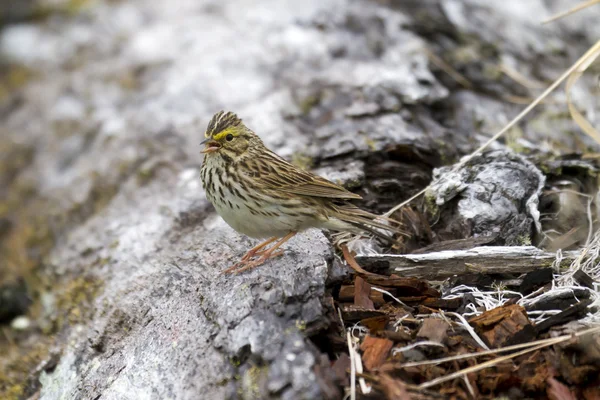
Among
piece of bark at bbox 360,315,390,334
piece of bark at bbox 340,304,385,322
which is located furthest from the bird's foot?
piece of bark at bbox 360,315,390,334

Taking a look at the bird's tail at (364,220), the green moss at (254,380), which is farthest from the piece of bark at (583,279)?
the green moss at (254,380)

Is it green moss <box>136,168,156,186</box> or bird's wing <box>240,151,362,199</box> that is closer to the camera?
bird's wing <box>240,151,362,199</box>

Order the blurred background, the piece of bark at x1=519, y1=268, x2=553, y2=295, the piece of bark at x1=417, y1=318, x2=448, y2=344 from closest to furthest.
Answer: the piece of bark at x1=417, y1=318, x2=448, y2=344
the piece of bark at x1=519, y1=268, x2=553, y2=295
the blurred background

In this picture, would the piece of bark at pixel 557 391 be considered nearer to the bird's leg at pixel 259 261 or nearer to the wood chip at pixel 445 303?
the wood chip at pixel 445 303

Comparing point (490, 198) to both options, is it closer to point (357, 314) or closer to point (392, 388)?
point (357, 314)

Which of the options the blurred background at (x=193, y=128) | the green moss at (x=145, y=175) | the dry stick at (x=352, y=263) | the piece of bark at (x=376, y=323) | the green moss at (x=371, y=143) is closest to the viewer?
the piece of bark at (x=376, y=323)

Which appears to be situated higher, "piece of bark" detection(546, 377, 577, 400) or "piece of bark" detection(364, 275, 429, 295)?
"piece of bark" detection(364, 275, 429, 295)

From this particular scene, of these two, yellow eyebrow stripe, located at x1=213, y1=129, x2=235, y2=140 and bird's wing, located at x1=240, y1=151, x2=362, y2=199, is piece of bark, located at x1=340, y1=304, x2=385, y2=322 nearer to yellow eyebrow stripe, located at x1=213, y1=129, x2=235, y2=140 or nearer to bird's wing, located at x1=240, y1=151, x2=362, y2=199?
bird's wing, located at x1=240, y1=151, x2=362, y2=199

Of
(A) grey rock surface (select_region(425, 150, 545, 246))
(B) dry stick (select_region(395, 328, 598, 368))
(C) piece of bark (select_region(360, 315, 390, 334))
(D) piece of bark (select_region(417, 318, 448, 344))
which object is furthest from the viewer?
(A) grey rock surface (select_region(425, 150, 545, 246))
